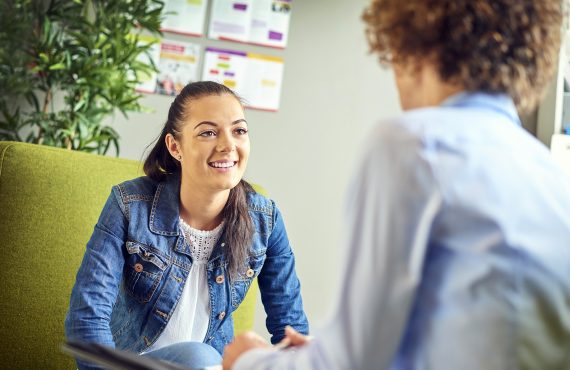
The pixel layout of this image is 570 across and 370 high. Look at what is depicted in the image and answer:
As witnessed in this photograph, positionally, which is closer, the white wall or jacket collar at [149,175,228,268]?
jacket collar at [149,175,228,268]

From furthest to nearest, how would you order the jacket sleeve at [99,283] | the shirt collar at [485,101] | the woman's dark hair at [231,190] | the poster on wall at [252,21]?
the poster on wall at [252,21] → the woman's dark hair at [231,190] → the jacket sleeve at [99,283] → the shirt collar at [485,101]

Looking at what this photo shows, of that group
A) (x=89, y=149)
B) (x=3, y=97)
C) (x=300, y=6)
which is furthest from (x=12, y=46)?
Answer: (x=300, y=6)

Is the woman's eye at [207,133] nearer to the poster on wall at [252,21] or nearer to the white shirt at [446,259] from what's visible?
the white shirt at [446,259]

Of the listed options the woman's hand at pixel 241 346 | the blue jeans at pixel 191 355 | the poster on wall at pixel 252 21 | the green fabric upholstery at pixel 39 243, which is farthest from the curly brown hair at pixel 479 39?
the poster on wall at pixel 252 21

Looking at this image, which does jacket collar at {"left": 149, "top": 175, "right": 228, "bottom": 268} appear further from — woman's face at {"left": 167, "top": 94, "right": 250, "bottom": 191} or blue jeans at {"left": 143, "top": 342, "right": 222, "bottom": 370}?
blue jeans at {"left": 143, "top": 342, "right": 222, "bottom": 370}

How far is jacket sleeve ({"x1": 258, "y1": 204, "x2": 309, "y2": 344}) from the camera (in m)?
1.91

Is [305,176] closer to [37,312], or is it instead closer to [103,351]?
[37,312]

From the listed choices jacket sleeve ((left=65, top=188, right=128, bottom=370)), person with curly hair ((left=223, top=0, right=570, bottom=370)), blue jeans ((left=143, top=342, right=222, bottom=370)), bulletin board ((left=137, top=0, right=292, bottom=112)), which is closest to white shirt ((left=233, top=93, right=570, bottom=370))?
person with curly hair ((left=223, top=0, right=570, bottom=370))

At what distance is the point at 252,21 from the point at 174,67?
48 cm

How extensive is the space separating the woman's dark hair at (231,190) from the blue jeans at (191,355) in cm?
33

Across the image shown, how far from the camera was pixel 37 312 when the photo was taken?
1836mm

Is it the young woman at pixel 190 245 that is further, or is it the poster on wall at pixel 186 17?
the poster on wall at pixel 186 17

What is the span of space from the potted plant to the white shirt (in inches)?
99.1

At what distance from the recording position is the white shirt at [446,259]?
72 cm
